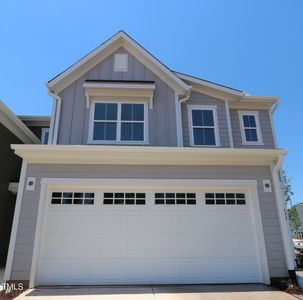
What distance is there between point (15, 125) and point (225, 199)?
8649mm

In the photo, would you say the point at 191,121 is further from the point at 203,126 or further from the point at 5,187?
the point at 5,187

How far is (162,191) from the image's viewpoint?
7.29 meters

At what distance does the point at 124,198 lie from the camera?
23.5 ft

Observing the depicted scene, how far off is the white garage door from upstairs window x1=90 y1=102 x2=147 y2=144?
2632 millimetres

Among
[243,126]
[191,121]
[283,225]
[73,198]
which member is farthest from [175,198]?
[243,126]

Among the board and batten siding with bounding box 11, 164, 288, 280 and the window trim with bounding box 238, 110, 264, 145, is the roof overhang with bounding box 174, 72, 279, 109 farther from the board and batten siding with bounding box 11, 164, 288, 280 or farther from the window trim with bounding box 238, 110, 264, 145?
the board and batten siding with bounding box 11, 164, 288, 280

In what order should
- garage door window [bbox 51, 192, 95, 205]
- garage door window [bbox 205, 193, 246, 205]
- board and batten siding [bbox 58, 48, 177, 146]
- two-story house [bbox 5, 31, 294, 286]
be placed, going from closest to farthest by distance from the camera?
two-story house [bbox 5, 31, 294, 286], garage door window [bbox 51, 192, 95, 205], garage door window [bbox 205, 193, 246, 205], board and batten siding [bbox 58, 48, 177, 146]

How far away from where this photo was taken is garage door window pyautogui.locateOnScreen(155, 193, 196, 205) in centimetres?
721

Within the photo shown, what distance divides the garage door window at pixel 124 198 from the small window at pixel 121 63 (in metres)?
5.45

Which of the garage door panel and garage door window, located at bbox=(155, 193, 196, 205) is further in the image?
garage door window, located at bbox=(155, 193, 196, 205)

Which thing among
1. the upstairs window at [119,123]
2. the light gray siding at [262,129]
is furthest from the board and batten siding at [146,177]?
the light gray siding at [262,129]

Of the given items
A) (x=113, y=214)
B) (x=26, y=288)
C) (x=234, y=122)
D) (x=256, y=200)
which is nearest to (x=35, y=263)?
(x=26, y=288)

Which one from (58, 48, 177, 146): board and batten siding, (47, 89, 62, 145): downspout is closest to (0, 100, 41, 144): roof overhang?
(47, 89, 62, 145): downspout

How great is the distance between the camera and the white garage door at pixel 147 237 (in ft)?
21.4
